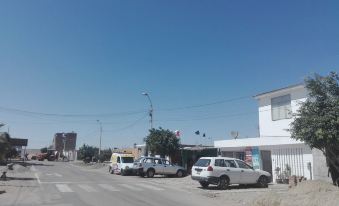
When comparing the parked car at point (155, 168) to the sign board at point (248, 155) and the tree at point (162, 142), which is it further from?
the sign board at point (248, 155)

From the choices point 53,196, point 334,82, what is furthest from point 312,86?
point 53,196

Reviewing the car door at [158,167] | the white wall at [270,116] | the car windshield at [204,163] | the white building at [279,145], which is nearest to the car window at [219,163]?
the car windshield at [204,163]

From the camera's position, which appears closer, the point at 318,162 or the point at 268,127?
the point at 318,162

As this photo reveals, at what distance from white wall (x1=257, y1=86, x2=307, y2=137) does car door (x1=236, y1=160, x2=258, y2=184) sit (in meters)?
4.66

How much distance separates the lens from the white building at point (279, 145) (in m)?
25.1

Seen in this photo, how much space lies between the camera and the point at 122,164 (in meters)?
39.1

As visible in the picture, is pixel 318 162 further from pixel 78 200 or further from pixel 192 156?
pixel 192 156

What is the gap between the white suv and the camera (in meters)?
23.5

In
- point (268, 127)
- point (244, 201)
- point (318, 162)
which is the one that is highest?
point (268, 127)

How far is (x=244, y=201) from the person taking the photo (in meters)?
17.8

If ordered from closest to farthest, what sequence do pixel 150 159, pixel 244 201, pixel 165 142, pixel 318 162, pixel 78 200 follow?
pixel 78 200 < pixel 244 201 < pixel 318 162 < pixel 150 159 < pixel 165 142

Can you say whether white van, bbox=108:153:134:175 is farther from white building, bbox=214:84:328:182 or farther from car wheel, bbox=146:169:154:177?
white building, bbox=214:84:328:182

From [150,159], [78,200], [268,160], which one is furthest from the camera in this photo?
[150,159]

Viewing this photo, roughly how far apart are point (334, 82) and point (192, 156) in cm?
2614
